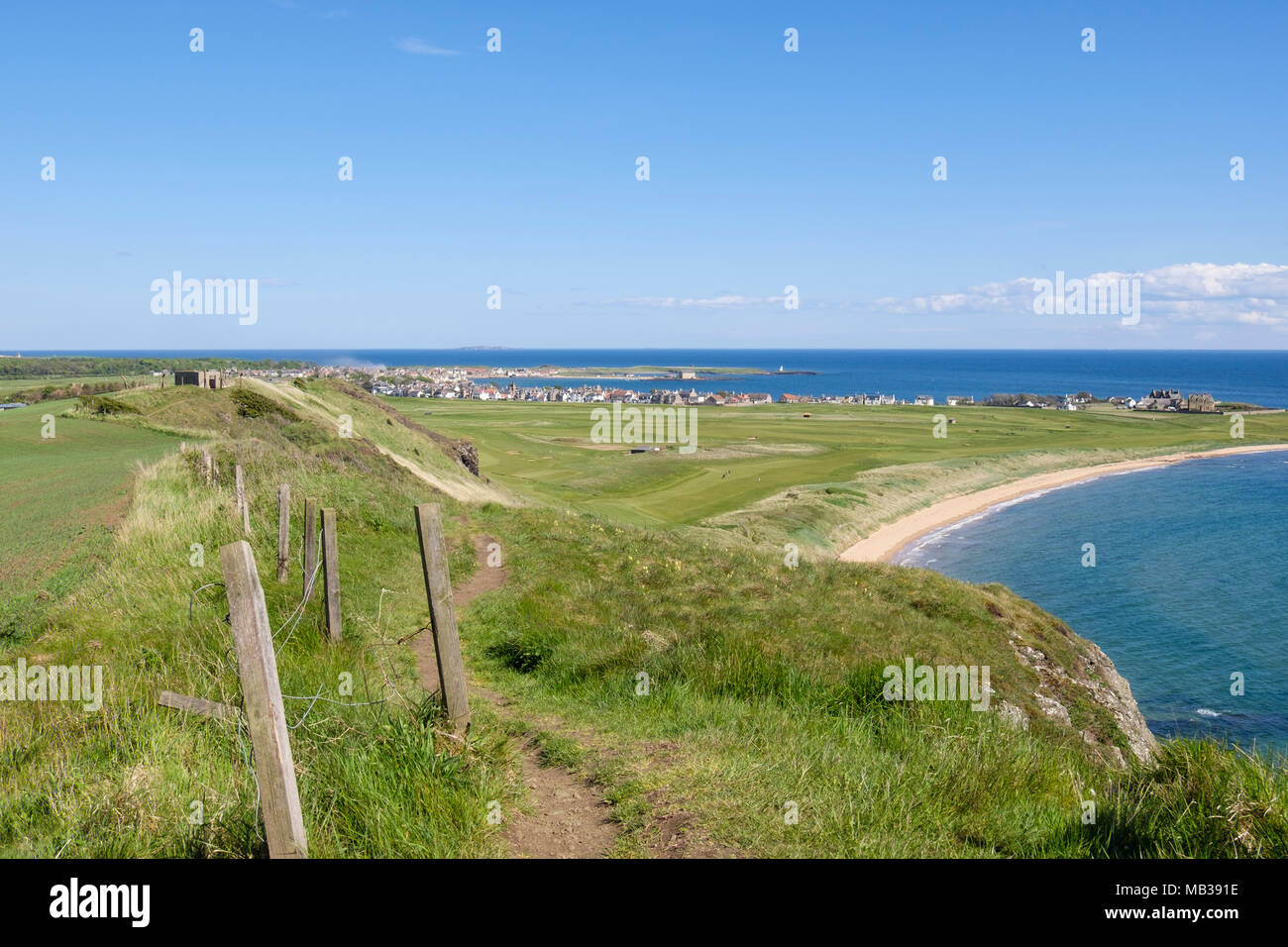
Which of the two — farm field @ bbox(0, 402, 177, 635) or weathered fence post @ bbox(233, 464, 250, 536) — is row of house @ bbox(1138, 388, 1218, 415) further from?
weathered fence post @ bbox(233, 464, 250, 536)

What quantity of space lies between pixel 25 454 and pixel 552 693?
847 inches

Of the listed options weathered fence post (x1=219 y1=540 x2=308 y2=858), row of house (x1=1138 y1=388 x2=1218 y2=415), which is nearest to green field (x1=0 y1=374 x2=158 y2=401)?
weathered fence post (x1=219 y1=540 x2=308 y2=858)

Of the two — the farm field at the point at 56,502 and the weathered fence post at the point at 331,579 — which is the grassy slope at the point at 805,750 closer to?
the weathered fence post at the point at 331,579

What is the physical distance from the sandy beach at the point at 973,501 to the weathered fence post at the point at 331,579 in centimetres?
3319

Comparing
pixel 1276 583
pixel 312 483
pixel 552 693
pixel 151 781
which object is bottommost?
pixel 1276 583

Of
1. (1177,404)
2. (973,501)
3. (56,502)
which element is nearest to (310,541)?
(56,502)

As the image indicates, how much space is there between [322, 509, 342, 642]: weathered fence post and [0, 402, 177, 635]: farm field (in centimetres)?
395

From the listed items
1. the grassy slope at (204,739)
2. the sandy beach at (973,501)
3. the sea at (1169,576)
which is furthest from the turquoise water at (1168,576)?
the grassy slope at (204,739)

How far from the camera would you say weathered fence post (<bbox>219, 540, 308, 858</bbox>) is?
4.31 m

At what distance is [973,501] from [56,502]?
223 ft

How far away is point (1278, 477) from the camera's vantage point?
78688mm

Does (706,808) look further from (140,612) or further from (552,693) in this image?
(140,612)

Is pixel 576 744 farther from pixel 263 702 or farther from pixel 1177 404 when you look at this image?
pixel 1177 404
